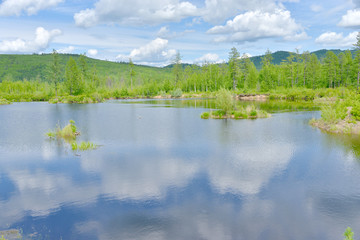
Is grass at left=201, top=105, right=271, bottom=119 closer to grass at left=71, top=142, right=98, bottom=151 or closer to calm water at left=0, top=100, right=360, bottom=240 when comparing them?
calm water at left=0, top=100, right=360, bottom=240

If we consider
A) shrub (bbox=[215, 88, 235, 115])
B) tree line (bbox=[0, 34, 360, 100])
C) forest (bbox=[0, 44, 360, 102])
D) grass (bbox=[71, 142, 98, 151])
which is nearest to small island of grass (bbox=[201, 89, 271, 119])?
shrub (bbox=[215, 88, 235, 115])

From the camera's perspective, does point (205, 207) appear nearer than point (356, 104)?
Yes

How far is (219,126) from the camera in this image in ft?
129

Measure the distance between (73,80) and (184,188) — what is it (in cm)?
11815

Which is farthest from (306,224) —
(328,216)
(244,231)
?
(244,231)

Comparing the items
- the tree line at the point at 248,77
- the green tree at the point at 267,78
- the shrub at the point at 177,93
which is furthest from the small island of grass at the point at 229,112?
the shrub at the point at 177,93

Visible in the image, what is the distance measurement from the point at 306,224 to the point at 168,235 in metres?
6.64

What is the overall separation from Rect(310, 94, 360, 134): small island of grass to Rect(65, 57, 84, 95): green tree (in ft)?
358

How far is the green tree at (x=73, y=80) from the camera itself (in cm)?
12037

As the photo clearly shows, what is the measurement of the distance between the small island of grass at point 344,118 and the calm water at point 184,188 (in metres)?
3.84

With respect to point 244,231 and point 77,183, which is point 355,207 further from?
point 77,183

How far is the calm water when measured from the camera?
12.3 metres

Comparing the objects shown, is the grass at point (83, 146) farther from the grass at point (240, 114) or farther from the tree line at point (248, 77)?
the tree line at point (248, 77)

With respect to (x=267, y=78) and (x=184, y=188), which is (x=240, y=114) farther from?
(x=267, y=78)
